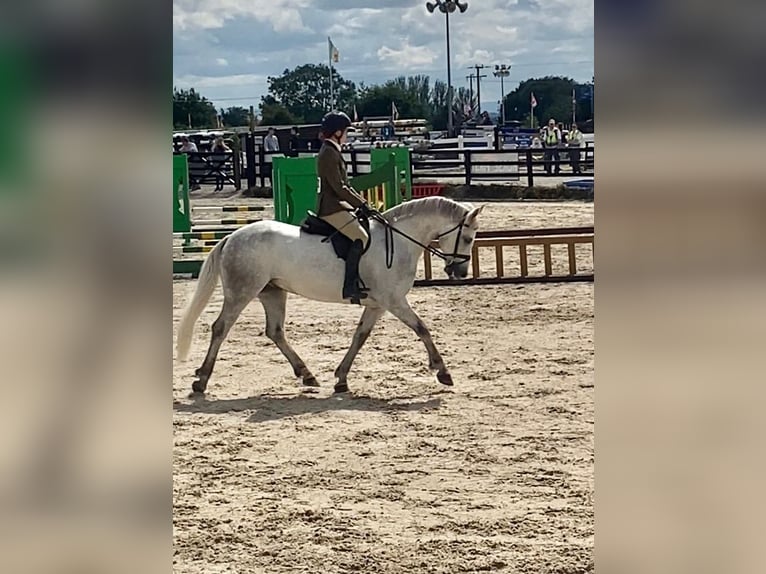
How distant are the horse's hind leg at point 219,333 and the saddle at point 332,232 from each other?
2.06 ft

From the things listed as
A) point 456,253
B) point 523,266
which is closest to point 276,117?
point 523,266

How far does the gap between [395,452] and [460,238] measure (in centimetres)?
220

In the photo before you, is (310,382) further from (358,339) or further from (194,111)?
(194,111)

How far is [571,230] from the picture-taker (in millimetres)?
11508

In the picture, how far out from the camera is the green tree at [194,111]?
4803 cm

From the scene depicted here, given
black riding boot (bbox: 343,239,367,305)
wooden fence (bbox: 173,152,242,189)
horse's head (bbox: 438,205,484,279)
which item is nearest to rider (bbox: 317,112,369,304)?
black riding boot (bbox: 343,239,367,305)

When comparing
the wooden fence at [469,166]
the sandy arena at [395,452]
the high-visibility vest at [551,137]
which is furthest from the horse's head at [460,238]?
the high-visibility vest at [551,137]

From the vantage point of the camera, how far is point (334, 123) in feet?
21.2

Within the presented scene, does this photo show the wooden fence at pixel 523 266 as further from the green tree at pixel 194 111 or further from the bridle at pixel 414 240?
the green tree at pixel 194 111
